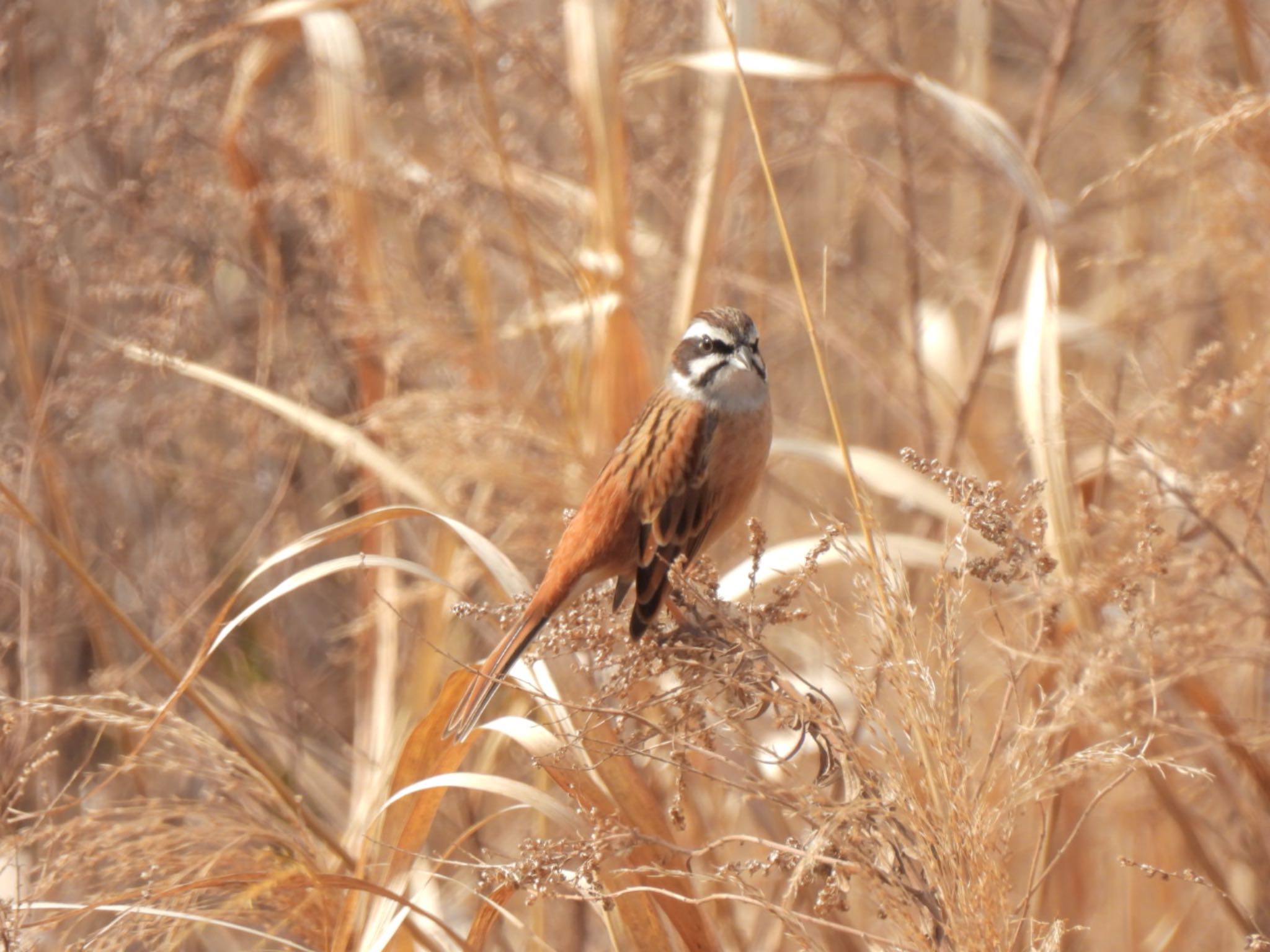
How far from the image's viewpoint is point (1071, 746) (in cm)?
328

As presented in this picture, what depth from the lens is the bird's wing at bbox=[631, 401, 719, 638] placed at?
3135mm

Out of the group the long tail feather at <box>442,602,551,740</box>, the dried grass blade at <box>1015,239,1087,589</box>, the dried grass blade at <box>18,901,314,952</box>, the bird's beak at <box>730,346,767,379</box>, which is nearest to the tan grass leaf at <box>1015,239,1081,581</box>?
the dried grass blade at <box>1015,239,1087,589</box>

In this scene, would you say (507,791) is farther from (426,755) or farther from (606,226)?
(606,226)

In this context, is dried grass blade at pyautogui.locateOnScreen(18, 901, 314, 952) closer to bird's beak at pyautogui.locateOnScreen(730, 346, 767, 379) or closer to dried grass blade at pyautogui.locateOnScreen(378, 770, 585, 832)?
dried grass blade at pyautogui.locateOnScreen(378, 770, 585, 832)

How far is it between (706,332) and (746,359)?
14cm

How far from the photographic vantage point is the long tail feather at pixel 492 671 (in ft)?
7.64

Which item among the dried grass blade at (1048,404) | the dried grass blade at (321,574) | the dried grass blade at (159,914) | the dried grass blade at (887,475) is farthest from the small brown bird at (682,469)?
the dried grass blade at (159,914)

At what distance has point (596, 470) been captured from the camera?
11.5 ft

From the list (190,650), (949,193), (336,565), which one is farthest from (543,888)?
(949,193)

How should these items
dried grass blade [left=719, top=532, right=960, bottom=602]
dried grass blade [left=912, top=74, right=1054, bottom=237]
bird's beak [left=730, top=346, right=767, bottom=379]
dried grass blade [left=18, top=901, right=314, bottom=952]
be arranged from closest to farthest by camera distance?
1. dried grass blade [left=18, top=901, right=314, bottom=952]
2. dried grass blade [left=719, top=532, right=960, bottom=602]
3. dried grass blade [left=912, top=74, right=1054, bottom=237]
4. bird's beak [left=730, top=346, right=767, bottom=379]

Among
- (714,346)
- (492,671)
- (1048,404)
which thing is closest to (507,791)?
(492,671)

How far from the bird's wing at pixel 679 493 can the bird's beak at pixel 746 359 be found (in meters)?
0.15

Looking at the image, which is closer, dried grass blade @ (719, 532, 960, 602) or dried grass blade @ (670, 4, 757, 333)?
dried grass blade @ (719, 532, 960, 602)

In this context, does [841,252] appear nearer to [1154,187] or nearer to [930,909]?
[1154,187]
